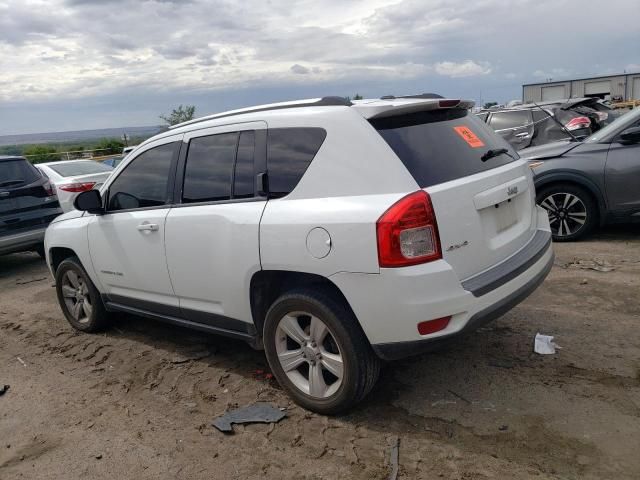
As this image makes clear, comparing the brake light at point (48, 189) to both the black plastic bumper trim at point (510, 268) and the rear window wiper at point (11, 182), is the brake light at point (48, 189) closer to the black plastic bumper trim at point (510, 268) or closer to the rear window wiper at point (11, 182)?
the rear window wiper at point (11, 182)

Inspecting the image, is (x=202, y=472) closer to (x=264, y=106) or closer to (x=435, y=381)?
(x=435, y=381)

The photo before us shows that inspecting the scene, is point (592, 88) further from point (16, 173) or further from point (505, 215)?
point (505, 215)

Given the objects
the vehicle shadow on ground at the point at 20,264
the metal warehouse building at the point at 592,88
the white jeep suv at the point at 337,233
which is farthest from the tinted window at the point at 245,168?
the metal warehouse building at the point at 592,88

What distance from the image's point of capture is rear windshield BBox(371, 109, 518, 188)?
3.10 m

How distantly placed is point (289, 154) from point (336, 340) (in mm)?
1161

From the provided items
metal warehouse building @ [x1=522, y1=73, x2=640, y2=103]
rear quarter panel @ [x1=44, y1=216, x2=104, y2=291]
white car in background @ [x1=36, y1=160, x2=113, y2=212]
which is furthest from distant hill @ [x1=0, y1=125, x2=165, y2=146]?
metal warehouse building @ [x1=522, y1=73, x2=640, y2=103]

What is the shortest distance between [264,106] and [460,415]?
2354 millimetres

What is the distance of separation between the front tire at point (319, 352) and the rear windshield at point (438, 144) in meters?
0.89

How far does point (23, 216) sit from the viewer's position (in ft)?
27.0

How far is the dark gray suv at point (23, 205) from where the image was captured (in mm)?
8039

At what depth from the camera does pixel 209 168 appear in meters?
3.89

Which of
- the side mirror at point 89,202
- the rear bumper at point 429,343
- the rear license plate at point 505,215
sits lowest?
the rear bumper at point 429,343

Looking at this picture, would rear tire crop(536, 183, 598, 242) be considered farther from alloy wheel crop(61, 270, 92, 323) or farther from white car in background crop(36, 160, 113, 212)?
white car in background crop(36, 160, 113, 212)

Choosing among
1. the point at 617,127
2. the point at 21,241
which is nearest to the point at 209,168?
the point at 617,127
